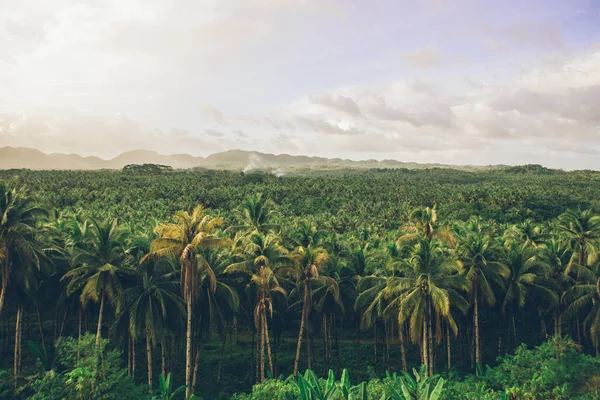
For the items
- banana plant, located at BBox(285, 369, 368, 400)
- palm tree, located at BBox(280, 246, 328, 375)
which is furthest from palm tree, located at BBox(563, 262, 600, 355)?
banana plant, located at BBox(285, 369, 368, 400)

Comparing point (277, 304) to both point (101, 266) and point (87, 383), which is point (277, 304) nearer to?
point (101, 266)

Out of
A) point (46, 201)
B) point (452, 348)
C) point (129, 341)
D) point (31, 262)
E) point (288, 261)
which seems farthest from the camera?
point (46, 201)

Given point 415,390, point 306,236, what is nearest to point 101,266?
point 306,236

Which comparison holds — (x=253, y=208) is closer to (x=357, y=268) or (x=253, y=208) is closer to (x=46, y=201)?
(x=357, y=268)

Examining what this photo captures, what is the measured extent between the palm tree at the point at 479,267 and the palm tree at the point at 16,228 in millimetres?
34630

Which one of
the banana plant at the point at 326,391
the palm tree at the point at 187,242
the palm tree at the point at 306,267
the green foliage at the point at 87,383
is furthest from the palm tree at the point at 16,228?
the banana plant at the point at 326,391

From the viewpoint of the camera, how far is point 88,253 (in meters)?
32.4

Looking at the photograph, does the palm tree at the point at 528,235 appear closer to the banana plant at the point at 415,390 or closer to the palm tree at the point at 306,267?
the palm tree at the point at 306,267

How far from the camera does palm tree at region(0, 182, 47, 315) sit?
101 feet

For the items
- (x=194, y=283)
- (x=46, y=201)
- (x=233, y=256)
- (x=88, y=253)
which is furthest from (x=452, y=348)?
(x=46, y=201)

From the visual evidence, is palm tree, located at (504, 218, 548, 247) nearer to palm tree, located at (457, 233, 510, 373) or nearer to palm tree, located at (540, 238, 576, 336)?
palm tree, located at (540, 238, 576, 336)

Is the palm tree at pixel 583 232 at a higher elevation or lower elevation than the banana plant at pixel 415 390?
higher

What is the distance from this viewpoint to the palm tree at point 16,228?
101ft

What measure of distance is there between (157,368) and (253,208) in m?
19.2
